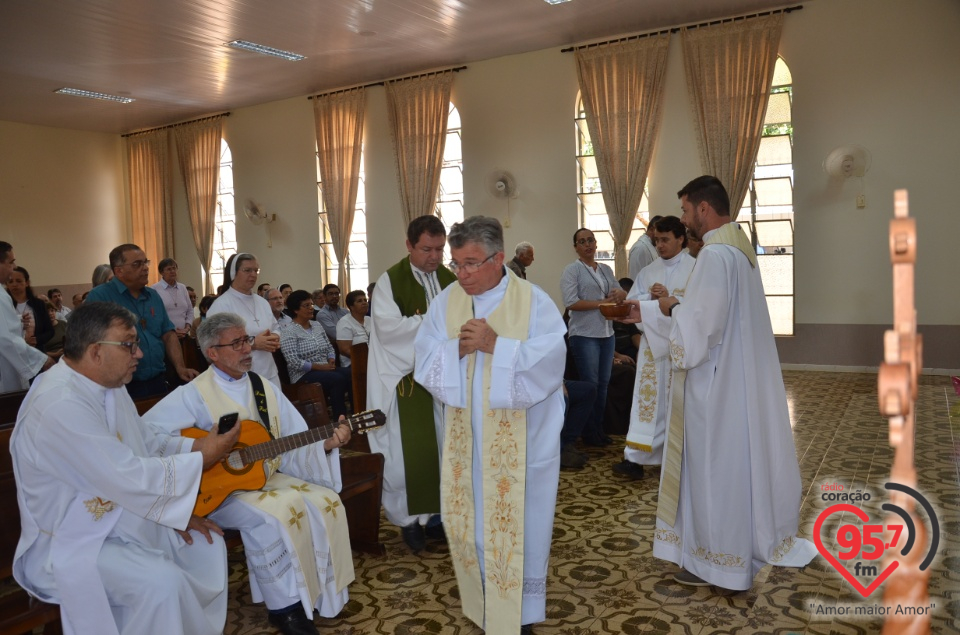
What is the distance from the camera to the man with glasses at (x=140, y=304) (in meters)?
5.12

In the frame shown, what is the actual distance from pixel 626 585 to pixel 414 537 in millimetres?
1234

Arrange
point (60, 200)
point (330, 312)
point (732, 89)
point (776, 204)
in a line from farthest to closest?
point (60, 200)
point (776, 204)
point (732, 89)
point (330, 312)

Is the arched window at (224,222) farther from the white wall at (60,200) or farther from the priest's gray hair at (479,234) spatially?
the priest's gray hair at (479,234)

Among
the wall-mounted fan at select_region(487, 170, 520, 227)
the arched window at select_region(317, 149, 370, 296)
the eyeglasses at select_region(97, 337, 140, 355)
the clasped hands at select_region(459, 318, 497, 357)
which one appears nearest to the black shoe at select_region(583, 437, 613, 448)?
the clasped hands at select_region(459, 318, 497, 357)

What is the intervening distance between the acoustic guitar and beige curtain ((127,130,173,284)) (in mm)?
14598

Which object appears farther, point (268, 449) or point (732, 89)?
point (732, 89)

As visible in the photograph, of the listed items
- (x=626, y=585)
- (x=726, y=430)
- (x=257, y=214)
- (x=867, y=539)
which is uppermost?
(x=257, y=214)

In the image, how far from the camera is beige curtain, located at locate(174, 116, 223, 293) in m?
15.7

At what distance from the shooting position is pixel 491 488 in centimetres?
321

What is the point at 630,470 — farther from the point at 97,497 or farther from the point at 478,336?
the point at 97,497

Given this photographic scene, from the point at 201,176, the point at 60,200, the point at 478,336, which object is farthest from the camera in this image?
the point at 60,200

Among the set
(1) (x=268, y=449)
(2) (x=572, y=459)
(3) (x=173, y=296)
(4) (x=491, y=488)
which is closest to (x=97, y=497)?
(1) (x=268, y=449)

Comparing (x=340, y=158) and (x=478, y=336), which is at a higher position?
(x=340, y=158)

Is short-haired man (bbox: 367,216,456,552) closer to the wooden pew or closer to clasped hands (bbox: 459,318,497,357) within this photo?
clasped hands (bbox: 459,318,497,357)
